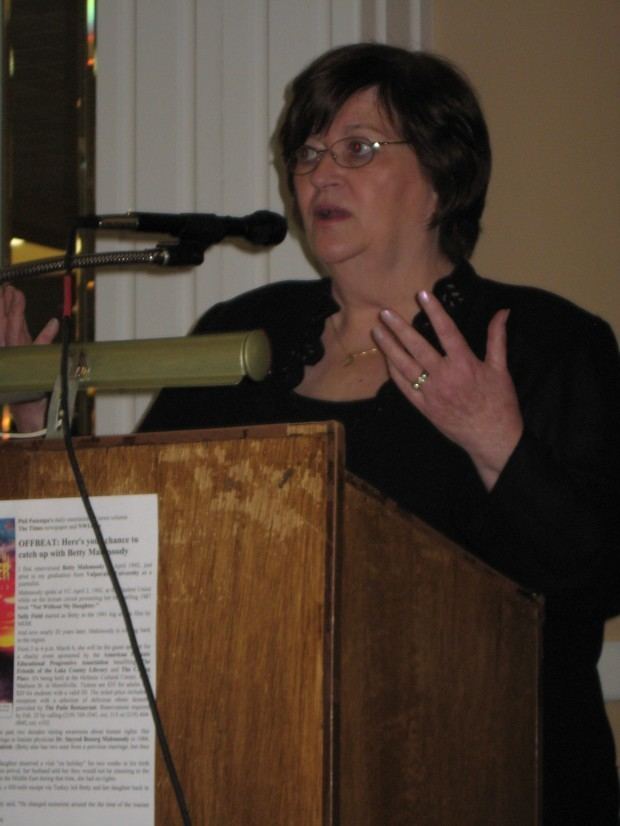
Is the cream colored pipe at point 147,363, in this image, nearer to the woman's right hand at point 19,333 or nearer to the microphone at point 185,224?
the microphone at point 185,224

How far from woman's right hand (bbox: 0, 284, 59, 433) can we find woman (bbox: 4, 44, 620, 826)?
27cm

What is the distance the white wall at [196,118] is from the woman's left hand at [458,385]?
1.01 metres

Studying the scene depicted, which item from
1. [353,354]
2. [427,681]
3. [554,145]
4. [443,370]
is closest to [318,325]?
[353,354]

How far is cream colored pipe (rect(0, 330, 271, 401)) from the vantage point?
951 mm

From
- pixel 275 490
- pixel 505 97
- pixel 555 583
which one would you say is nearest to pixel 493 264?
pixel 505 97

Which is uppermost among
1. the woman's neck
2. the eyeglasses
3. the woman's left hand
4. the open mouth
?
the eyeglasses

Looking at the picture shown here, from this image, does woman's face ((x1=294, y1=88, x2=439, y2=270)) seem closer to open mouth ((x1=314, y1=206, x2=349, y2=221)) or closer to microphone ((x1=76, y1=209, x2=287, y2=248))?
open mouth ((x1=314, y1=206, x2=349, y2=221))

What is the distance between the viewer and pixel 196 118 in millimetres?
2268

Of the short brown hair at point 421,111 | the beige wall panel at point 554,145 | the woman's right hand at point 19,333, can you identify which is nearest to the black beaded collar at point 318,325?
the short brown hair at point 421,111

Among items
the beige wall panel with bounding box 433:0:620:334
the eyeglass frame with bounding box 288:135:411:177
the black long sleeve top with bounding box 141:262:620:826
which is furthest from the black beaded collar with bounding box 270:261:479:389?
the beige wall panel with bounding box 433:0:620:334

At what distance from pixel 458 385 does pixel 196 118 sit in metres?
1.28

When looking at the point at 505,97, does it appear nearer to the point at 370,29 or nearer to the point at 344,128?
the point at 370,29

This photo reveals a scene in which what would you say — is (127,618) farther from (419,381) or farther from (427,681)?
(419,381)

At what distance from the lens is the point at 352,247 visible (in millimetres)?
1618
